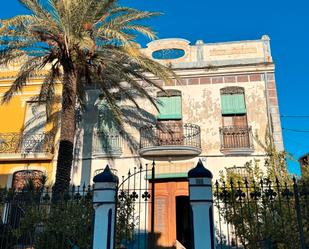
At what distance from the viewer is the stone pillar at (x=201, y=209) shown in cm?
583

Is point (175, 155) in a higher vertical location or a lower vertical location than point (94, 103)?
lower

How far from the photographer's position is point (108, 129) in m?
16.2

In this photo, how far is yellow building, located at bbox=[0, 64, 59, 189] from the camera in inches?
631

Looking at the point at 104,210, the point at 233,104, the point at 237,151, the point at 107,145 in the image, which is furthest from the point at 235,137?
the point at 104,210

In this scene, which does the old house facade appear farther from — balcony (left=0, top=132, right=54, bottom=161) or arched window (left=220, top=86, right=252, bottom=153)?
balcony (left=0, top=132, right=54, bottom=161)

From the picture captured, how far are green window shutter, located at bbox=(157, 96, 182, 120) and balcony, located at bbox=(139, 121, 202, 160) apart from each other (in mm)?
336

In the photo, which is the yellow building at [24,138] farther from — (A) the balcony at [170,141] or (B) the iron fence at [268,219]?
(B) the iron fence at [268,219]

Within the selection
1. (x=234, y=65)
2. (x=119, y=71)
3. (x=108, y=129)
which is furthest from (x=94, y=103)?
(x=234, y=65)

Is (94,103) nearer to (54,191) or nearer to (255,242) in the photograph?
(54,191)

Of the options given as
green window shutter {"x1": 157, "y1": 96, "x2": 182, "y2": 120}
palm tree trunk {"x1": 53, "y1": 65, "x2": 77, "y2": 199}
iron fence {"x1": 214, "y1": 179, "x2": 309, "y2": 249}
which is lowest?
iron fence {"x1": 214, "y1": 179, "x2": 309, "y2": 249}

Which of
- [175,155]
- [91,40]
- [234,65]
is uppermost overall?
[234,65]

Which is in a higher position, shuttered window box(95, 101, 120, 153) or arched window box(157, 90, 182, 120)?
arched window box(157, 90, 182, 120)

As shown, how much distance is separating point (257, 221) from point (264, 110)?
9081 millimetres

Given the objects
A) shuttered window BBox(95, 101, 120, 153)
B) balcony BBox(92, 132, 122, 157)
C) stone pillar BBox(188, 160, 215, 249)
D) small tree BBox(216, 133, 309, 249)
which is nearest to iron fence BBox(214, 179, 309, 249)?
small tree BBox(216, 133, 309, 249)
